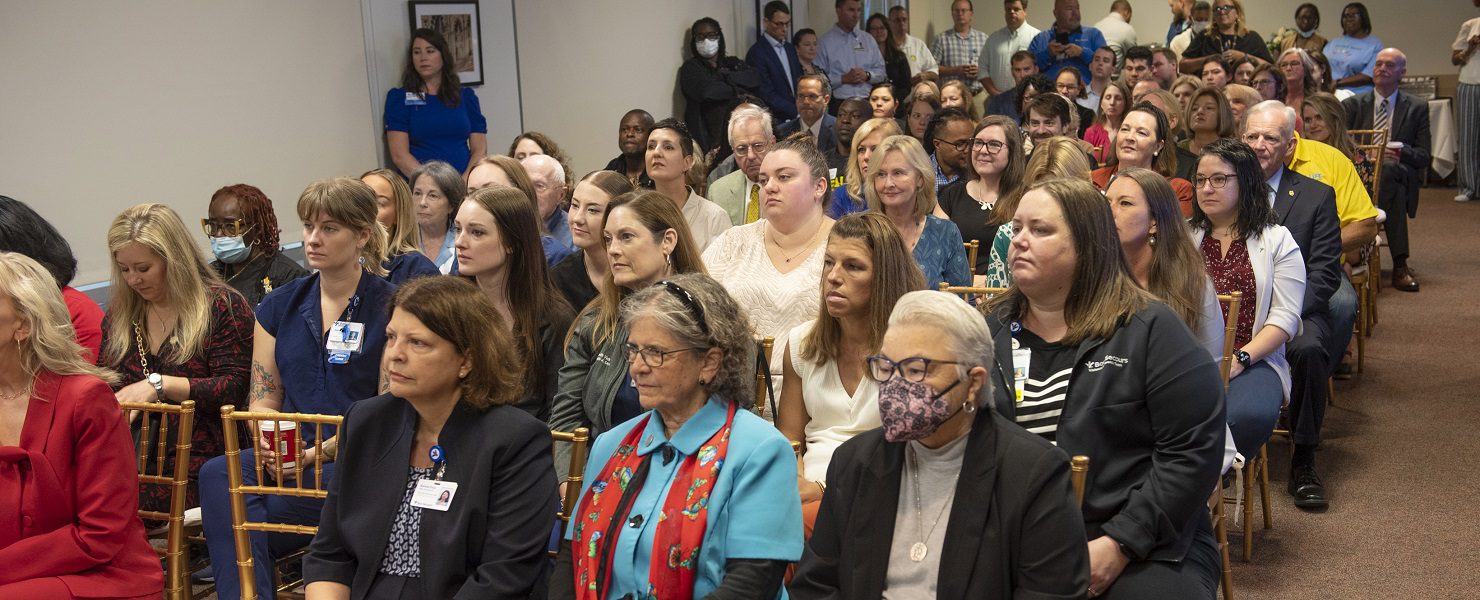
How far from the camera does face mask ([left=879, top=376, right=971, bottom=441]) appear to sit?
2.07 metres

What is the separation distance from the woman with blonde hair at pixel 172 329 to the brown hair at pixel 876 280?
1.71m

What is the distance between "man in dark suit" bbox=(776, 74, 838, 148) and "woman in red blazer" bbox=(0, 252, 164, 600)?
5211 mm

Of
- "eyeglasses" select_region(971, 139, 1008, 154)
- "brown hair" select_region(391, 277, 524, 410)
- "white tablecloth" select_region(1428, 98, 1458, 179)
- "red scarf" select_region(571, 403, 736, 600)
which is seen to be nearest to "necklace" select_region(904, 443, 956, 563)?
"red scarf" select_region(571, 403, 736, 600)

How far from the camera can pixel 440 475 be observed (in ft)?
8.08

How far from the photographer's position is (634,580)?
2328 mm

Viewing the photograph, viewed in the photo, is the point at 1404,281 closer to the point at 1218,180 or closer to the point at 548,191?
the point at 1218,180

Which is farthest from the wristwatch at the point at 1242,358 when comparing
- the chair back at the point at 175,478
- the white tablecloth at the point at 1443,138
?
the white tablecloth at the point at 1443,138

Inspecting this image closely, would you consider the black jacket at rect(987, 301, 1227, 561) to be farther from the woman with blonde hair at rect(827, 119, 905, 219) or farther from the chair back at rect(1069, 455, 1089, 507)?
the woman with blonde hair at rect(827, 119, 905, 219)

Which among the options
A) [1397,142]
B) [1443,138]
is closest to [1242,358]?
[1397,142]

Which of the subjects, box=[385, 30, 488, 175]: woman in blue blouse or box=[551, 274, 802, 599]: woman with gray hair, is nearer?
box=[551, 274, 802, 599]: woman with gray hair

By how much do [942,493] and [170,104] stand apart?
180 inches

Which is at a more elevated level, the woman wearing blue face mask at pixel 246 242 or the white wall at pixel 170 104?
the white wall at pixel 170 104

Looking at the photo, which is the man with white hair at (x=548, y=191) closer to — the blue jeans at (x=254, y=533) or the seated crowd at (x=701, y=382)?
the seated crowd at (x=701, y=382)

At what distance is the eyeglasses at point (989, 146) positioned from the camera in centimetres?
508
